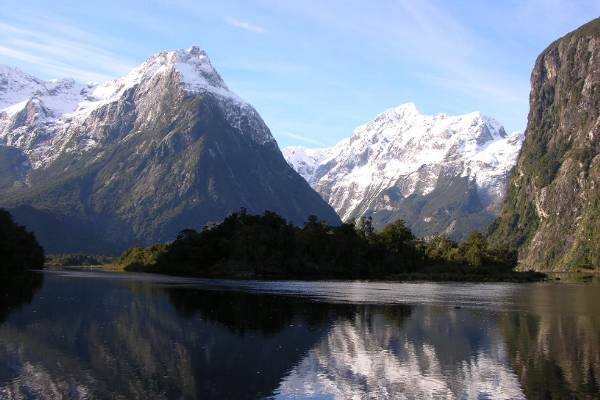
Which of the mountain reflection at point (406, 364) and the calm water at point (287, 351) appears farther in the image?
the mountain reflection at point (406, 364)

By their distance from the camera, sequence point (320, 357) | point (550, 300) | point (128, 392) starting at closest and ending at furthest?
1. point (128, 392)
2. point (320, 357)
3. point (550, 300)

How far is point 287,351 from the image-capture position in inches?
2403

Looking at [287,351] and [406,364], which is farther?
[287,351]

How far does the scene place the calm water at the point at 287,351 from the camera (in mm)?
46094

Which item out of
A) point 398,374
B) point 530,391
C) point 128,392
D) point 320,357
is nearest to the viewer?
point 128,392

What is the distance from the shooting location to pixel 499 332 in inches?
3041

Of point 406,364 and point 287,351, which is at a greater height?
point 406,364

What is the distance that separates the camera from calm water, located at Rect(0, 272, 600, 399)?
4609cm

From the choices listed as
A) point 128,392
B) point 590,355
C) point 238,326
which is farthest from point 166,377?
point 590,355

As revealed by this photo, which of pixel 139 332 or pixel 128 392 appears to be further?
pixel 139 332

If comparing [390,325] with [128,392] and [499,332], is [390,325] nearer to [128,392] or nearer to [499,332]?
[499,332]

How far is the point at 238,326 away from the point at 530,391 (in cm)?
3765

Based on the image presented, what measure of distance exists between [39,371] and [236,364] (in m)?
14.1

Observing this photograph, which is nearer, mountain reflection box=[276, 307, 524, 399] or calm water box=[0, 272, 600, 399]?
calm water box=[0, 272, 600, 399]
